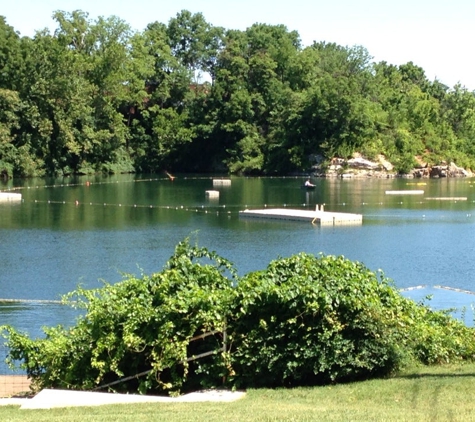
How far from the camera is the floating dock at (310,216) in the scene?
4156cm

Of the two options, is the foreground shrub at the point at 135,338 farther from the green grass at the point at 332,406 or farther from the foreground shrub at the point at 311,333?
the green grass at the point at 332,406

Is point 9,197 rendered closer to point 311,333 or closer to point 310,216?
point 310,216

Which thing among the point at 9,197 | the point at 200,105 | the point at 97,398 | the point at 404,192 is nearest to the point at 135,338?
the point at 97,398

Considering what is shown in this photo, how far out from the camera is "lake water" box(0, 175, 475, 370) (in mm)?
25812

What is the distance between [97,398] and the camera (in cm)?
1096

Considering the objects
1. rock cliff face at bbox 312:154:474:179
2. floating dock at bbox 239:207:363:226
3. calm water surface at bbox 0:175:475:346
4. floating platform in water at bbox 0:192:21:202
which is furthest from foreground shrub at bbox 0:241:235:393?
rock cliff face at bbox 312:154:474:179

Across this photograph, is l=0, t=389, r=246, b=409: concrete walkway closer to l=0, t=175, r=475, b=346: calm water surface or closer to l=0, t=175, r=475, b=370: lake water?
l=0, t=175, r=475, b=346: calm water surface

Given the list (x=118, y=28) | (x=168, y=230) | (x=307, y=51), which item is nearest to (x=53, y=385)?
(x=168, y=230)

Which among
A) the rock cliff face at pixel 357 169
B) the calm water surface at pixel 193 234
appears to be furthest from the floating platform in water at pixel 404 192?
the rock cliff face at pixel 357 169

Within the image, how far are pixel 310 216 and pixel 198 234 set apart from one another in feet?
24.3

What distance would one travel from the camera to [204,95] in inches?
3388

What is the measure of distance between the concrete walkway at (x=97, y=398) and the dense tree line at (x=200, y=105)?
60170 mm

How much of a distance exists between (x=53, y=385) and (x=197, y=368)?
2.08 m

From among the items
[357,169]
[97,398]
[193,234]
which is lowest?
[97,398]
